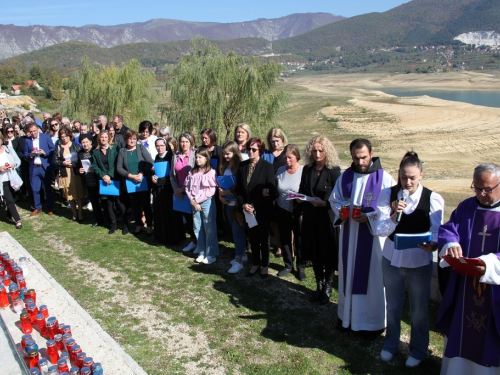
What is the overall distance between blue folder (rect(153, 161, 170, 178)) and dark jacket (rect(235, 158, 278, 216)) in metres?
1.76

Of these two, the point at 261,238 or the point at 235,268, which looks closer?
the point at 261,238

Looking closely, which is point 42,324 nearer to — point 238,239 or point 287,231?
point 238,239

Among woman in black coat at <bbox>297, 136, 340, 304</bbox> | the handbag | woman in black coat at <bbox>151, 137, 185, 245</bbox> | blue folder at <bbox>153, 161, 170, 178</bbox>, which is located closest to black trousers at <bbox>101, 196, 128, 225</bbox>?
woman in black coat at <bbox>151, 137, 185, 245</bbox>

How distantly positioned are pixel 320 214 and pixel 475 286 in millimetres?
2004

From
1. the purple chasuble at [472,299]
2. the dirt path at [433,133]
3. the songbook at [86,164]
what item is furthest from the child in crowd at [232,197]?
the dirt path at [433,133]

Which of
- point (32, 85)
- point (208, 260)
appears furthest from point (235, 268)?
point (32, 85)

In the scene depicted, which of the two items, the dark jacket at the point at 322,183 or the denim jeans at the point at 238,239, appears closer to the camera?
the dark jacket at the point at 322,183

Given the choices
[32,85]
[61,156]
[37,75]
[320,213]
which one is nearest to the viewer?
[320,213]

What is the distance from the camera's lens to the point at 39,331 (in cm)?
492

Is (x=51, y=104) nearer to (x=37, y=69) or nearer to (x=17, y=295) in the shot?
(x=37, y=69)

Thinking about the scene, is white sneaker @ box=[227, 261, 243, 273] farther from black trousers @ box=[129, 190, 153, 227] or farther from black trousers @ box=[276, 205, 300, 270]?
black trousers @ box=[129, 190, 153, 227]

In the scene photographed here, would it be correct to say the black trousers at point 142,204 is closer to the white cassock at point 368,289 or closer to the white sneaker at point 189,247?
the white sneaker at point 189,247

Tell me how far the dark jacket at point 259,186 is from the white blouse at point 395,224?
186 centimetres

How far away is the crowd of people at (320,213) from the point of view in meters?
3.66
